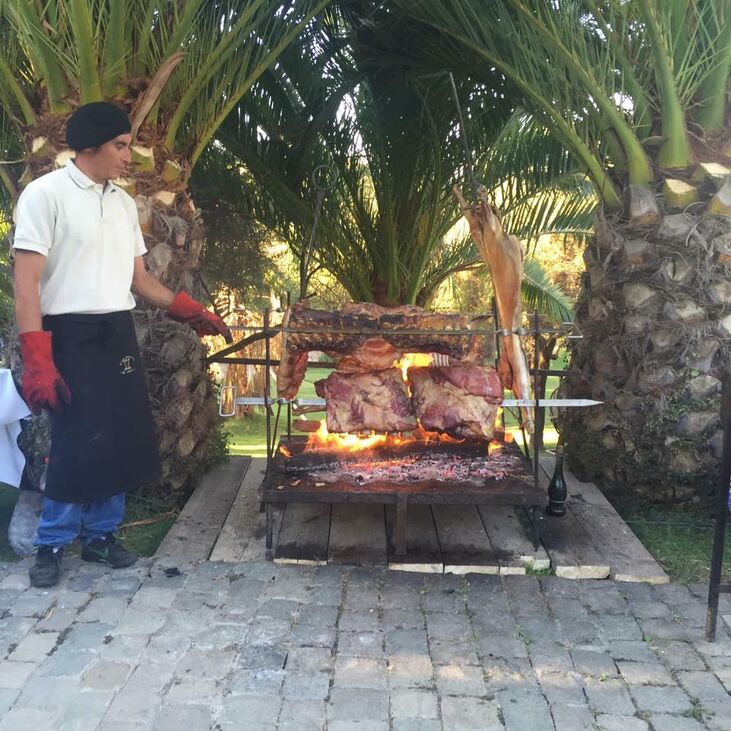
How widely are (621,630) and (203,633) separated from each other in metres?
1.85

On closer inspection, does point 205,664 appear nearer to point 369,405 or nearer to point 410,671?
point 410,671

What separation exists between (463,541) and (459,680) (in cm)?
122

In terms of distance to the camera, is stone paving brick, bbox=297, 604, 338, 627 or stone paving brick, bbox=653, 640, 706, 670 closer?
stone paving brick, bbox=653, 640, 706, 670

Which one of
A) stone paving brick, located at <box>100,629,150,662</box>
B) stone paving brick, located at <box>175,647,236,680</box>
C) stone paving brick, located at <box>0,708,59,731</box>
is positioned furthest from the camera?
stone paving brick, located at <box>100,629,150,662</box>

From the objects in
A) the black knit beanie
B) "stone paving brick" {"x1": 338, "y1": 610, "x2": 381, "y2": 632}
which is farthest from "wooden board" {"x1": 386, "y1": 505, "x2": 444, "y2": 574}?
the black knit beanie

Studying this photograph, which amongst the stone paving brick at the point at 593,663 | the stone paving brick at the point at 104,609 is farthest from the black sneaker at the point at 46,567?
the stone paving brick at the point at 593,663

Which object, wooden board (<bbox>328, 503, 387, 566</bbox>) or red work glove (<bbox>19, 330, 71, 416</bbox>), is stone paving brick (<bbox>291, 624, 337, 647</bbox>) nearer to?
wooden board (<bbox>328, 503, 387, 566</bbox>)

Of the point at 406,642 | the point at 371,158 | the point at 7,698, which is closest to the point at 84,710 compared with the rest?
the point at 7,698

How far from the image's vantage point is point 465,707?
100 inches

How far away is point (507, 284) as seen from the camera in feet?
13.8

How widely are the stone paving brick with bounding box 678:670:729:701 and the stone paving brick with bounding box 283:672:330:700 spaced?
140 centimetres

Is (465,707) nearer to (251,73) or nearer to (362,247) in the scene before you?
(251,73)

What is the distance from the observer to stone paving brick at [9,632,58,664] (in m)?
2.79

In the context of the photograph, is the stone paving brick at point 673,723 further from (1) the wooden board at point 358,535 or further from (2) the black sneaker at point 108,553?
(2) the black sneaker at point 108,553
